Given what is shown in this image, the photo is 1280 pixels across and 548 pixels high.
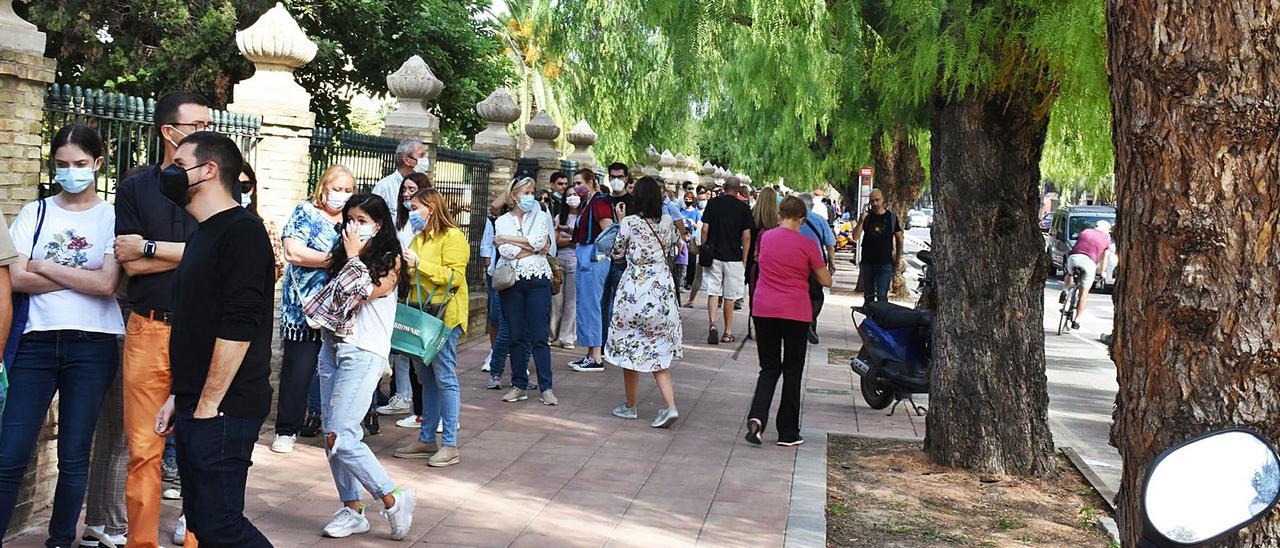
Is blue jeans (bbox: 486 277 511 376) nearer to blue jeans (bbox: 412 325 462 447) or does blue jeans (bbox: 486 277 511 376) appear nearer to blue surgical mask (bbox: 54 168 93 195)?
blue jeans (bbox: 412 325 462 447)

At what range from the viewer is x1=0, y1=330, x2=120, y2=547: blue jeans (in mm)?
5043

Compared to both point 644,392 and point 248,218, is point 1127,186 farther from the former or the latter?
point 644,392

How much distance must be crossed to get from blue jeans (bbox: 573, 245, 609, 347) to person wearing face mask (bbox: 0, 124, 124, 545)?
23.9 feet

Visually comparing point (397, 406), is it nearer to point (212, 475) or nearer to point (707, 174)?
point (212, 475)

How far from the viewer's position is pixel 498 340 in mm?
10898

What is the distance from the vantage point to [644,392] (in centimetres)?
1139

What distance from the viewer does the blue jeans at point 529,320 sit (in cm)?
1020

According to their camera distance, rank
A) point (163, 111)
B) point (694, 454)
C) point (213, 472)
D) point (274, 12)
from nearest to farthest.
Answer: point (213, 472) < point (163, 111) < point (694, 454) < point (274, 12)

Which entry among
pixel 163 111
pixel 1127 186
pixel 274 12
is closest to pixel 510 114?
pixel 274 12

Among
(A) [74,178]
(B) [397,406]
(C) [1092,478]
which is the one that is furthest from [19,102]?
(C) [1092,478]

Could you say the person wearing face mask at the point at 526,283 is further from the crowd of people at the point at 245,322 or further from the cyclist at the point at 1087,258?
the cyclist at the point at 1087,258

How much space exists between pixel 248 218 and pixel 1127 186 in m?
2.73

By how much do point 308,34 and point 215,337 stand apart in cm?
2664

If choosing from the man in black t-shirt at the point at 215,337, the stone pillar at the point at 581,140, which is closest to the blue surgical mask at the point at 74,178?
the man in black t-shirt at the point at 215,337
